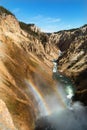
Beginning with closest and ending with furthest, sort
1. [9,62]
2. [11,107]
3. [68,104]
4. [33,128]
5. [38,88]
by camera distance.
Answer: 1. [11,107]
2. [33,128]
3. [9,62]
4. [38,88]
5. [68,104]

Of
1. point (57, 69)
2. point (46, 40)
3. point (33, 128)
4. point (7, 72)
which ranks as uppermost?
point (46, 40)

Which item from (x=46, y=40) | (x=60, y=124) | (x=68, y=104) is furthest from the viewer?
(x=46, y=40)

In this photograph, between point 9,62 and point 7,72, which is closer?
point 7,72

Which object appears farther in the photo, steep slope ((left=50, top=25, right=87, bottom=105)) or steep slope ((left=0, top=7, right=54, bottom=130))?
steep slope ((left=50, top=25, right=87, bottom=105))

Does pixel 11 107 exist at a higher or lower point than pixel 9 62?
lower

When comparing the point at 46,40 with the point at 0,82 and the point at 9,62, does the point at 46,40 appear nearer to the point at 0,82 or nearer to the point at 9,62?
the point at 9,62

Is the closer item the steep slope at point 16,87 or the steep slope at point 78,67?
the steep slope at point 16,87

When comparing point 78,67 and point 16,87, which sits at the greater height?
point 78,67

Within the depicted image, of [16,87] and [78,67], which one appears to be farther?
[78,67]

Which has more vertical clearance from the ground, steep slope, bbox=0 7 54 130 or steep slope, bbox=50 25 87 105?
steep slope, bbox=50 25 87 105

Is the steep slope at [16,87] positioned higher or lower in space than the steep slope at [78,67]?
lower

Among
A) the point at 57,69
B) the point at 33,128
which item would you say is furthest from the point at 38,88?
the point at 57,69
